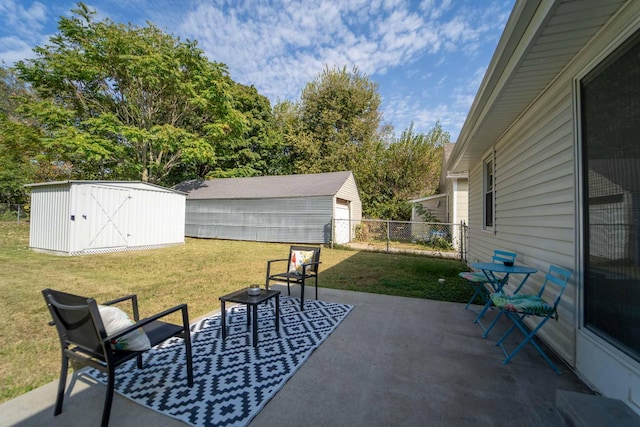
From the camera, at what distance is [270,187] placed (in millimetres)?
15023

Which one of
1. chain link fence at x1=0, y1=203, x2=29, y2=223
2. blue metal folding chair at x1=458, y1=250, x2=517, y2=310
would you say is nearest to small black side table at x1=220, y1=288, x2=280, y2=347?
blue metal folding chair at x1=458, y1=250, x2=517, y2=310

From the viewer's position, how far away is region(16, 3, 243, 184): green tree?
40.1ft

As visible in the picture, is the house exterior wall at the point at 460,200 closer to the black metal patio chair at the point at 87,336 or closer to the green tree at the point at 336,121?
the green tree at the point at 336,121

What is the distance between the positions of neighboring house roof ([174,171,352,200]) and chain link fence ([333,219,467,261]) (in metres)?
2.04

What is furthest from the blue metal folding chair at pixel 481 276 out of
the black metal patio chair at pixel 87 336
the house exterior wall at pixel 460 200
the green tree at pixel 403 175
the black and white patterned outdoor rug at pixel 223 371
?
the green tree at pixel 403 175

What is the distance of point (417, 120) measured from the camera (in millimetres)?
18172

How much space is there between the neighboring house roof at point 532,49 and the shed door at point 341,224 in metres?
9.05

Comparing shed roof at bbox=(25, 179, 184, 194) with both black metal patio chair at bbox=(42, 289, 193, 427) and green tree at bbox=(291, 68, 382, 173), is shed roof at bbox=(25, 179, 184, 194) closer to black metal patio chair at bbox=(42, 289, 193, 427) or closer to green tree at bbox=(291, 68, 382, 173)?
black metal patio chair at bbox=(42, 289, 193, 427)

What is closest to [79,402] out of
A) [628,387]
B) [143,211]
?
[628,387]

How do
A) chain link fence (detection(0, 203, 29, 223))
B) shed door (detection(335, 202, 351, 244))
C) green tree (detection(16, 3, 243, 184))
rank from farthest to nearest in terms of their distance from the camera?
1. chain link fence (detection(0, 203, 29, 223))
2. shed door (detection(335, 202, 351, 244))
3. green tree (detection(16, 3, 243, 184))

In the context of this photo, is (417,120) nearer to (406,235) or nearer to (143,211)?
(406,235)

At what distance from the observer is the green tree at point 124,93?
12219 millimetres

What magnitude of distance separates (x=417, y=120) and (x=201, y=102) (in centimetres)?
1324

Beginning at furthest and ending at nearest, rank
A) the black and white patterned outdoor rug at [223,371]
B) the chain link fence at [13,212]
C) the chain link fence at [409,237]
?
1. the chain link fence at [13,212]
2. the chain link fence at [409,237]
3. the black and white patterned outdoor rug at [223,371]
